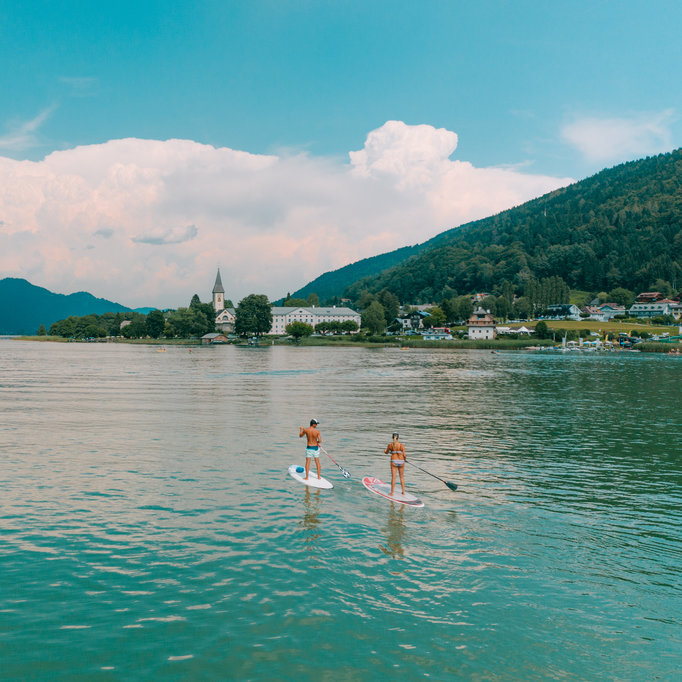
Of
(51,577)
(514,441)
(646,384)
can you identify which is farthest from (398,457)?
(646,384)

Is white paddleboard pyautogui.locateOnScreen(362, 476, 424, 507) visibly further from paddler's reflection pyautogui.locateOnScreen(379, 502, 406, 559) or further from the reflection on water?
the reflection on water

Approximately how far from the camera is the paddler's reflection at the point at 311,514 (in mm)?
18500

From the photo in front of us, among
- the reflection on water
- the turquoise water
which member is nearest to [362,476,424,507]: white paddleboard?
the turquoise water

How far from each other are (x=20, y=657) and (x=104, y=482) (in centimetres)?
1392

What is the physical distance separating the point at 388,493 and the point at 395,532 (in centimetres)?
392

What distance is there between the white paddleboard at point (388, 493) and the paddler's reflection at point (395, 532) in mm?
274

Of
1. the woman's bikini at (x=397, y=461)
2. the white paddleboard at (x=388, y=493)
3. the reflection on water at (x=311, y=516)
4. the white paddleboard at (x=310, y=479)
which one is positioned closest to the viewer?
the reflection on water at (x=311, y=516)

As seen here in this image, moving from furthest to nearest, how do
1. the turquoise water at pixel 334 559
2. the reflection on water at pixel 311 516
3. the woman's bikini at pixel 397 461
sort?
the woman's bikini at pixel 397 461 < the reflection on water at pixel 311 516 < the turquoise water at pixel 334 559

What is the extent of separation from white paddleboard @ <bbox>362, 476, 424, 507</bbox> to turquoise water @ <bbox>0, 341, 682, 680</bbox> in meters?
0.48

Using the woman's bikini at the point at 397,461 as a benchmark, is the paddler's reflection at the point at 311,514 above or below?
below

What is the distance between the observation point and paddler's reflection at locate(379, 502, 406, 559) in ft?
56.8

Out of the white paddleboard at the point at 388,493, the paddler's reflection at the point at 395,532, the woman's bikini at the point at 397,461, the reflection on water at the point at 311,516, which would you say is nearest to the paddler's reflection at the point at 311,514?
the reflection on water at the point at 311,516

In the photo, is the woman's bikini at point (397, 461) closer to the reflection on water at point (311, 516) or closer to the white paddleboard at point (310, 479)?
the white paddleboard at point (310, 479)

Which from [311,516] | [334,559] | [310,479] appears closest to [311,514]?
[311,516]
